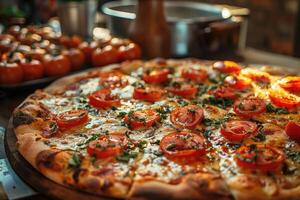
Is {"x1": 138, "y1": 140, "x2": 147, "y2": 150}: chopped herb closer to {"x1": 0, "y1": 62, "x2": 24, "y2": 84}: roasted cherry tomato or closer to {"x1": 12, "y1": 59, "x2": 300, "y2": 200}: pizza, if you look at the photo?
{"x1": 12, "y1": 59, "x2": 300, "y2": 200}: pizza

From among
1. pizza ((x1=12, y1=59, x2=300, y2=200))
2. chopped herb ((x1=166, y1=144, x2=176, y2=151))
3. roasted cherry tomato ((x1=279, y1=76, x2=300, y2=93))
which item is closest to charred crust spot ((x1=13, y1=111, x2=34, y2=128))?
pizza ((x1=12, y1=59, x2=300, y2=200))

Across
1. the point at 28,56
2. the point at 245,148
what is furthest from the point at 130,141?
the point at 28,56

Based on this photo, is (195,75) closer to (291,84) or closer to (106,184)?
(291,84)

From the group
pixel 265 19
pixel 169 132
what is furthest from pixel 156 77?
pixel 265 19

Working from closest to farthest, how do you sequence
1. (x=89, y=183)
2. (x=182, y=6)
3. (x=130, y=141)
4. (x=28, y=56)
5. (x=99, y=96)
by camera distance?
1. (x=89, y=183)
2. (x=130, y=141)
3. (x=99, y=96)
4. (x=28, y=56)
5. (x=182, y=6)

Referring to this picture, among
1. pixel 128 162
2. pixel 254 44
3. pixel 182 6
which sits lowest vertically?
pixel 254 44

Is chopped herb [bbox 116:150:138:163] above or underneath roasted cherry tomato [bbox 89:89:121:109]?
underneath

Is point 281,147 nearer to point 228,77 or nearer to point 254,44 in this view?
point 228,77

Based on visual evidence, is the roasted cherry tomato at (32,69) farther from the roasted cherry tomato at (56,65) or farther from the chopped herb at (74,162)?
the chopped herb at (74,162)
